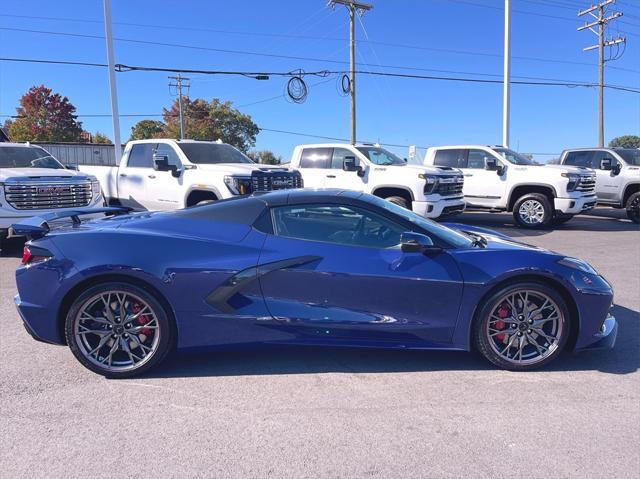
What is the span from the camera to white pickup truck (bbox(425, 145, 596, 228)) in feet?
39.2

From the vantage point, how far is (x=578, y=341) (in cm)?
377

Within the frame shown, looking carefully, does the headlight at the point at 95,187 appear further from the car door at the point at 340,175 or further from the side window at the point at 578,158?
the side window at the point at 578,158

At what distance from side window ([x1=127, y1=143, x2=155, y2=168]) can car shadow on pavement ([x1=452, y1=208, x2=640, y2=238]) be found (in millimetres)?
7751

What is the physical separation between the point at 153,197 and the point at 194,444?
312 inches

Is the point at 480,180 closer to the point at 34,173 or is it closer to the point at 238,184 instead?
the point at 238,184

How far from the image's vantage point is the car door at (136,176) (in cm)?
1030

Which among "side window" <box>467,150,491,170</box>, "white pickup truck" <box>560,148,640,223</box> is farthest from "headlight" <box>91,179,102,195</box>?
"white pickup truck" <box>560,148,640,223</box>

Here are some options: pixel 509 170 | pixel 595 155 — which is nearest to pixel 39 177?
pixel 509 170

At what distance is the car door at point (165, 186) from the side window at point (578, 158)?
11.0 metres

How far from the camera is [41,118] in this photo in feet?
147

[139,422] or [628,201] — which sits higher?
[628,201]

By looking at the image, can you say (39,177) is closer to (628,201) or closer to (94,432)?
(94,432)

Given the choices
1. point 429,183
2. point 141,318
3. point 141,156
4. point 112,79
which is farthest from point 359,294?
point 112,79

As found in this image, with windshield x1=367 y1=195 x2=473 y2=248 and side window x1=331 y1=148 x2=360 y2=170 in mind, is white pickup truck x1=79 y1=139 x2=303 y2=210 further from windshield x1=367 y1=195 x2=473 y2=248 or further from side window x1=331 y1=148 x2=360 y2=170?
windshield x1=367 y1=195 x2=473 y2=248
